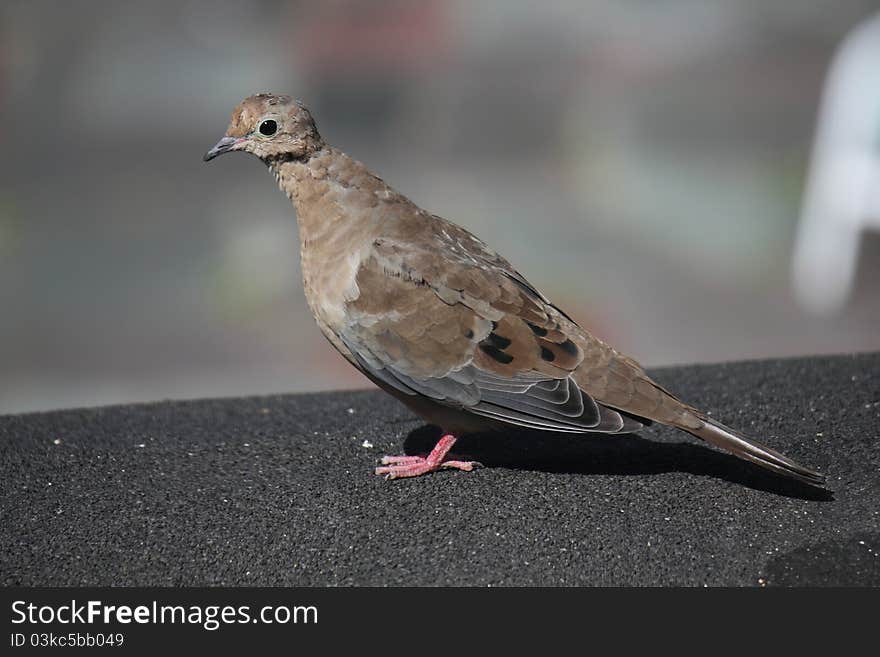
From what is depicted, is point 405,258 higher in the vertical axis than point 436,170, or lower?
higher

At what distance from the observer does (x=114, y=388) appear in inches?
310

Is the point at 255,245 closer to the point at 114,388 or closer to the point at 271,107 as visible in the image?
the point at 114,388

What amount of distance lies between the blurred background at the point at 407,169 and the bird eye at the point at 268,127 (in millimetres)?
4088

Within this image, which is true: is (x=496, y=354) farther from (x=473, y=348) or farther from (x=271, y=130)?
(x=271, y=130)

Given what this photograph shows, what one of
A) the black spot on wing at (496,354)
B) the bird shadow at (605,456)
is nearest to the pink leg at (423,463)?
the bird shadow at (605,456)

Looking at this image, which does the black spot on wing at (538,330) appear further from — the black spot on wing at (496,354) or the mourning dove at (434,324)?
the black spot on wing at (496,354)

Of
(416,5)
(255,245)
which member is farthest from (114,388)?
(416,5)

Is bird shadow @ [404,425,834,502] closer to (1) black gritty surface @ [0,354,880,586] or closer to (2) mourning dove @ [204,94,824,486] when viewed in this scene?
(1) black gritty surface @ [0,354,880,586]

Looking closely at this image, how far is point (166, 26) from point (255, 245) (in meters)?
3.40

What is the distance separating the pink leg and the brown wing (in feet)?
0.67

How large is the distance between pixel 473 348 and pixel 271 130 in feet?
3.23

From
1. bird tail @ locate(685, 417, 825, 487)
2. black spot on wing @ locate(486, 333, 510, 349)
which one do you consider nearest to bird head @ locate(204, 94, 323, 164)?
black spot on wing @ locate(486, 333, 510, 349)

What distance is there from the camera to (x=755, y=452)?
3.57 meters

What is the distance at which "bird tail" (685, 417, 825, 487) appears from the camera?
3.57 meters
